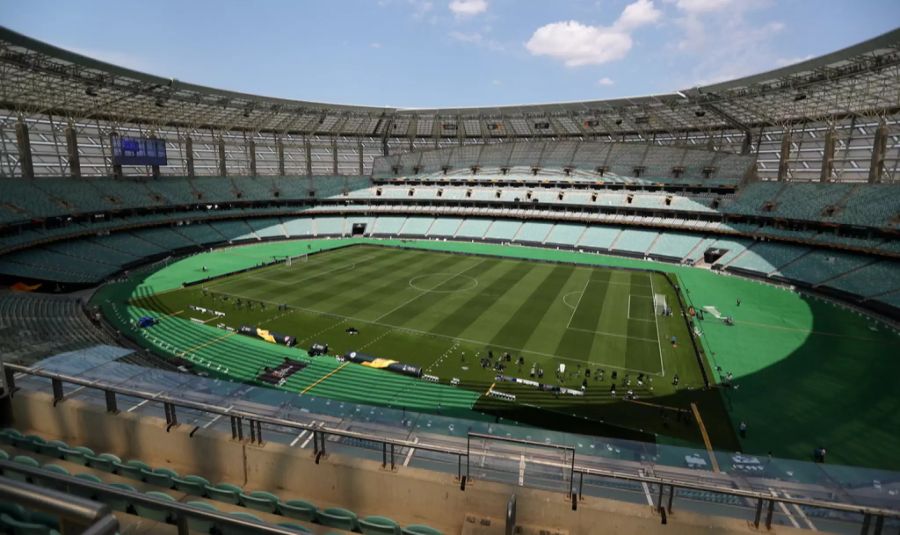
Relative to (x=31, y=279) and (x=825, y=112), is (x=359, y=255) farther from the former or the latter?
(x=825, y=112)

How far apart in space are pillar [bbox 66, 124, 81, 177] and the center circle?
40098 mm

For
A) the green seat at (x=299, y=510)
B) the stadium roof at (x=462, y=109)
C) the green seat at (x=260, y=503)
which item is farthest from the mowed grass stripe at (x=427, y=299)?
the stadium roof at (x=462, y=109)

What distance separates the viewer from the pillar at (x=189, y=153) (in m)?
62.8

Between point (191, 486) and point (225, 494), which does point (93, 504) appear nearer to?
point (225, 494)

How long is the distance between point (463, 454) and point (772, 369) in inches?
1015

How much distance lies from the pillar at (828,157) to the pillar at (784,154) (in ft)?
12.4

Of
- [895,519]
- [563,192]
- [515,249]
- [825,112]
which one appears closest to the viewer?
[895,519]

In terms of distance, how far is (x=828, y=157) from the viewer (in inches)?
1907

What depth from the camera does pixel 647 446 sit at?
8.75 meters

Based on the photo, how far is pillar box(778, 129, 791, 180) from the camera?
174 feet

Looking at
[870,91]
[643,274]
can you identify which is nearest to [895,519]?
[643,274]

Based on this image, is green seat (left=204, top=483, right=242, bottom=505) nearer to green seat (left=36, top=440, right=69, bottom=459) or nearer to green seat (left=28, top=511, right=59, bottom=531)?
green seat (left=28, top=511, right=59, bottom=531)

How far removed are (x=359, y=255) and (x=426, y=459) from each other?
49.6 meters

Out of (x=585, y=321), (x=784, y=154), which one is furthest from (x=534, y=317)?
(x=784, y=154)
